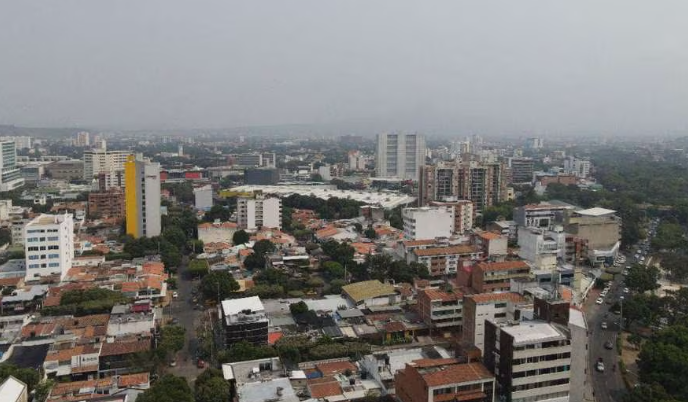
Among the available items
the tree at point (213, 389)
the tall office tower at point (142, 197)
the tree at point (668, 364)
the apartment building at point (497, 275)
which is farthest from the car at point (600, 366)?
the tall office tower at point (142, 197)

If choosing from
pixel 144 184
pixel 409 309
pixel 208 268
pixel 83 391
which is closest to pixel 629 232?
pixel 409 309

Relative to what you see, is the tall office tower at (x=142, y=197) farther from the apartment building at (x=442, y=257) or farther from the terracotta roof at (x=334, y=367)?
the terracotta roof at (x=334, y=367)

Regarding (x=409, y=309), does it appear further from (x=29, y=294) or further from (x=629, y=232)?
(x=629, y=232)

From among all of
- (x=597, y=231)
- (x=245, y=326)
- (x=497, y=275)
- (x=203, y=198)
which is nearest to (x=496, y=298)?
(x=497, y=275)

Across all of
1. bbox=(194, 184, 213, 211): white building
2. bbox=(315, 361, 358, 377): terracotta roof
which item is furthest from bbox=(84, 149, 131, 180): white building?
bbox=(315, 361, 358, 377): terracotta roof

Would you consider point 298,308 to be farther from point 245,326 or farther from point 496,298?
point 496,298

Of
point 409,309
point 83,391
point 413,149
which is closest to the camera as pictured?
point 83,391

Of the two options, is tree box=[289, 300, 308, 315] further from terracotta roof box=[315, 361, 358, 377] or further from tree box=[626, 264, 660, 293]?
tree box=[626, 264, 660, 293]
